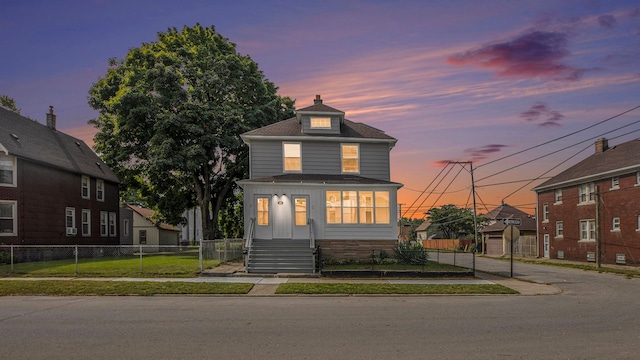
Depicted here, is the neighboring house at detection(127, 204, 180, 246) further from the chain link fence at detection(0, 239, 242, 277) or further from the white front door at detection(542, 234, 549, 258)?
the white front door at detection(542, 234, 549, 258)

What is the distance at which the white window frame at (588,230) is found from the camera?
34406mm

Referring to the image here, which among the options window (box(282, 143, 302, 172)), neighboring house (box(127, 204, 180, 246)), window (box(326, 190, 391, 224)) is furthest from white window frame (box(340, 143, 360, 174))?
neighboring house (box(127, 204, 180, 246))

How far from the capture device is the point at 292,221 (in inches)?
942

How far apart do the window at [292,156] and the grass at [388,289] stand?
10464 mm

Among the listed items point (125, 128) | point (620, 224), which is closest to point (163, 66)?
point (125, 128)

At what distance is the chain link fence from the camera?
19.5 metres

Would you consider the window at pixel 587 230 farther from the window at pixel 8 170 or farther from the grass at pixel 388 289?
the window at pixel 8 170

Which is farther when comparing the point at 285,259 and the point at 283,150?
the point at 283,150

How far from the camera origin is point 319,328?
32.2ft

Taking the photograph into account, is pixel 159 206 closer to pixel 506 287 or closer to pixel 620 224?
pixel 506 287

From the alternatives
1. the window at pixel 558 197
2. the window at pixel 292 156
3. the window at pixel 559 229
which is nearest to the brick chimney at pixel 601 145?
the window at pixel 558 197

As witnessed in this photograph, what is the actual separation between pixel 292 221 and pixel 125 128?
54.3 feet

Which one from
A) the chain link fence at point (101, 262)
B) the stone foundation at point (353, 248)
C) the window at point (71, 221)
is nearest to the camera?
the chain link fence at point (101, 262)

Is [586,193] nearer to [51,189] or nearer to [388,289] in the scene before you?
[388,289]
